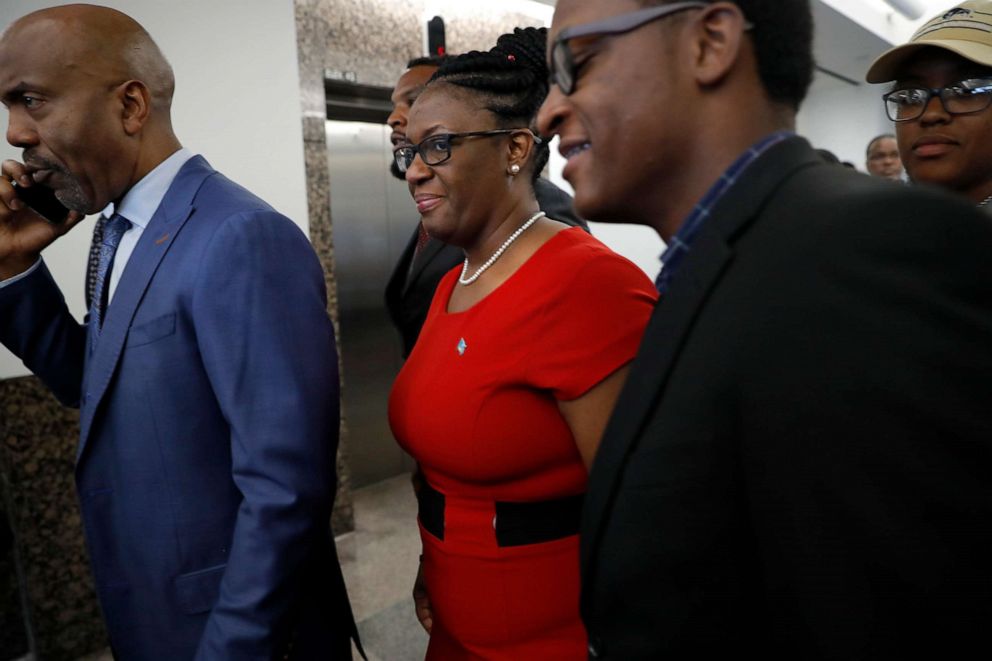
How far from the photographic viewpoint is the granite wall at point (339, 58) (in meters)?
3.50

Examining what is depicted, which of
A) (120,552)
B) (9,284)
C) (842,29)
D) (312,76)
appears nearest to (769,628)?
(120,552)

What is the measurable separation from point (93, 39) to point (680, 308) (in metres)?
1.27

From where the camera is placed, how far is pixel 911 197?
580mm

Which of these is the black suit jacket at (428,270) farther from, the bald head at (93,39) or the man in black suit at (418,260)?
the bald head at (93,39)

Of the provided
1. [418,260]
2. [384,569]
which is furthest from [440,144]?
[384,569]

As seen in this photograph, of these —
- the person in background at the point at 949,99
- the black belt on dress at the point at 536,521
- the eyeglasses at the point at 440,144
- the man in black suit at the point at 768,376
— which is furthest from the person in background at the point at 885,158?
the man in black suit at the point at 768,376

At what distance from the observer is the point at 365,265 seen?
4.32 metres

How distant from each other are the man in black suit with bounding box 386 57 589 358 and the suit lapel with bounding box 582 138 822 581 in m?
1.40

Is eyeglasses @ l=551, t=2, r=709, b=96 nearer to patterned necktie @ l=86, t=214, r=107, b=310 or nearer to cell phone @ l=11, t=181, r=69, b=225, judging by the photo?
patterned necktie @ l=86, t=214, r=107, b=310

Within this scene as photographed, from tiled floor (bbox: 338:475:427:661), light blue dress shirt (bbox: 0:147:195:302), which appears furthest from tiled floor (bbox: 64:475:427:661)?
light blue dress shirt (bbox: 0:147:195:302)

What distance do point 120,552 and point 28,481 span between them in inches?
70.9

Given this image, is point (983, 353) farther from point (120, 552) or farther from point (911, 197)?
point (120, 552)

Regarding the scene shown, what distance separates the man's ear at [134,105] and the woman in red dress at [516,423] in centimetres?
66

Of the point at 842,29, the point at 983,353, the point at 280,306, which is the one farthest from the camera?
the point at 842,29
